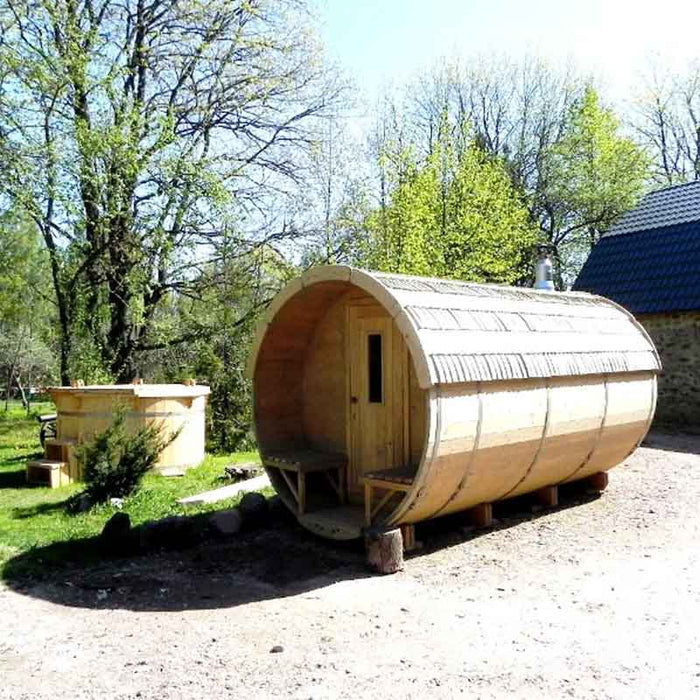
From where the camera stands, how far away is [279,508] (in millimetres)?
8180

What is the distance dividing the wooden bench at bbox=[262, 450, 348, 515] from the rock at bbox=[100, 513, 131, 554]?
1.68 metres

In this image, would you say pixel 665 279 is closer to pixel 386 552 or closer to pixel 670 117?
pixel 386 552

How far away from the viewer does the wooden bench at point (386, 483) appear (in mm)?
6418

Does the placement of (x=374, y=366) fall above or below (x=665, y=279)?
below

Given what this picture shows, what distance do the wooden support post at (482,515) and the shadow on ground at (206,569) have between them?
10cm

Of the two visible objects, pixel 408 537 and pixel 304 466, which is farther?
pixel 304 466

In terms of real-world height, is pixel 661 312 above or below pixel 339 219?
below

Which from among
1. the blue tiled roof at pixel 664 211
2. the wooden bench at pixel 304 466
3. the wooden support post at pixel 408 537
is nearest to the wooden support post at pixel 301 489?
the wooden bench at pixel 304 466

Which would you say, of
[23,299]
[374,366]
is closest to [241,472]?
[374,366]

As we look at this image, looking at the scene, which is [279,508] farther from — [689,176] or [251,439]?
[689,176]

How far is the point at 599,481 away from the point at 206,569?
17.6 ft

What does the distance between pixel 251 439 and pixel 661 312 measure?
9837 mm

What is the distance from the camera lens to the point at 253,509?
799 cm

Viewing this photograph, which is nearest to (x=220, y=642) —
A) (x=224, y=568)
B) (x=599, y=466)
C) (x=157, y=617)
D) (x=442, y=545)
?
(x=157, y=617)
